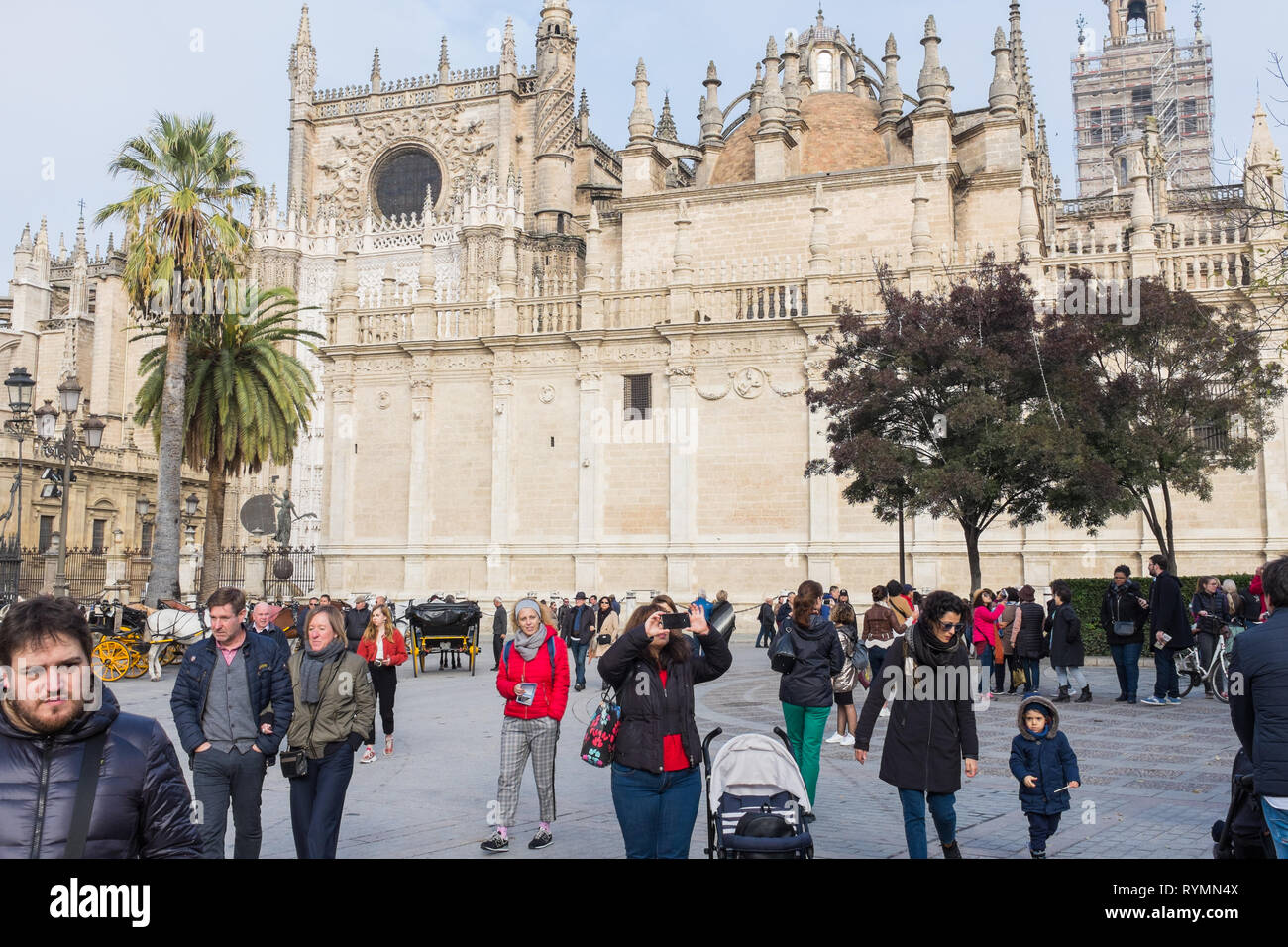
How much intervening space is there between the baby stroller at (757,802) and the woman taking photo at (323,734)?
2.08 meters

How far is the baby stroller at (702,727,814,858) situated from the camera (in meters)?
4.87

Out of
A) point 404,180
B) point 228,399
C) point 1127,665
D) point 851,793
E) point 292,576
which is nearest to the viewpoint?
point 851,793

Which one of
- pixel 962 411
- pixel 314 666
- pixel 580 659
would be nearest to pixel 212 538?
pixel 580 659

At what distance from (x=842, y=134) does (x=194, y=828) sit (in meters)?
34.9

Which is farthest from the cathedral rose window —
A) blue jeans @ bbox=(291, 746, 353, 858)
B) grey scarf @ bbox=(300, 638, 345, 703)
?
blue jeans @ bbox=(291, 746, 353, 858)

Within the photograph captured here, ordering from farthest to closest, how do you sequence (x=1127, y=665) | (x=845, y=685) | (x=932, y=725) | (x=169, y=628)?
(x=169, y=628)
(x=1127, y=665)
(x=845, y=685)
(x=932, y=725)

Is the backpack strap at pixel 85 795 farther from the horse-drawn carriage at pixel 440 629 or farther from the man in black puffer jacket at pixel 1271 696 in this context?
the horse-drawn carriage at pixel 440 629

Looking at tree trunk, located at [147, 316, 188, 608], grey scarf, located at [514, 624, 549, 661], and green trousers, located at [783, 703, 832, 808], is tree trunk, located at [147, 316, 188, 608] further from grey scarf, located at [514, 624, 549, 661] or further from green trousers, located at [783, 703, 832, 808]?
green trousers, located at [783, 703, 832, 808]

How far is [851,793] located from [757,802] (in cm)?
386

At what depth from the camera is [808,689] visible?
7.64m

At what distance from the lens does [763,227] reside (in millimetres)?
31594

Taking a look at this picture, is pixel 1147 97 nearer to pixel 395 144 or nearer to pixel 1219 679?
pixel 395 144
